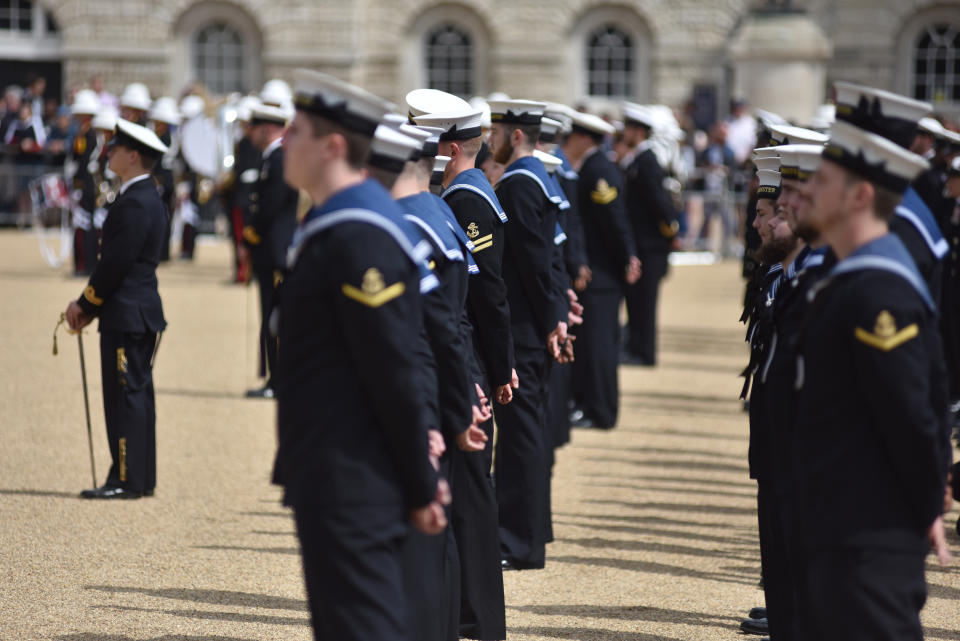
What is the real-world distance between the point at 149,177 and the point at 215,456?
6.31ft

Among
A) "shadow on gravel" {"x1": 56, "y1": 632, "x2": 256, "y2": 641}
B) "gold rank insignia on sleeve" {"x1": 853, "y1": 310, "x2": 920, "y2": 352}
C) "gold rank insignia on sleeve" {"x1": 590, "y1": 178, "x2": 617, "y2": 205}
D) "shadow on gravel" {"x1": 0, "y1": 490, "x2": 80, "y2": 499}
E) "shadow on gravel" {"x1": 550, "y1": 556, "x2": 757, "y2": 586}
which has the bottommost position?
"shadow on gravel" {"x1": 550, "y1": 556, "x2": 757, "y2": 586}

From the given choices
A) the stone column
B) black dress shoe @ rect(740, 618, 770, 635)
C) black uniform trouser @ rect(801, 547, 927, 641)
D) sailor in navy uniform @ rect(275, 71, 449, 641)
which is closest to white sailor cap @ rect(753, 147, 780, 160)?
black dress shoe @ rect(740, 618, 770, 635)

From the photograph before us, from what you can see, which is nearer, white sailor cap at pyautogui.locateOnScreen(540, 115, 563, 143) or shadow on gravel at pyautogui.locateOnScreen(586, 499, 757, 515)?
shadow on gravel at pyautogui.locateOnScreen(586, 499, 757, 515)

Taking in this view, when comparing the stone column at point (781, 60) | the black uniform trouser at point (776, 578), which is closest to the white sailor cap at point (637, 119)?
the black uniform trouser at point (776, 578)

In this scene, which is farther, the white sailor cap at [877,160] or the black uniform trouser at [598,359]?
the black uniform trouser at [598,359]

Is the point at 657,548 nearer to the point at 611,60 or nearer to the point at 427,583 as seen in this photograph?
the point at 427,583

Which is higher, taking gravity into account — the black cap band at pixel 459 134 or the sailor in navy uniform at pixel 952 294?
the black cap band at pixel 459 134

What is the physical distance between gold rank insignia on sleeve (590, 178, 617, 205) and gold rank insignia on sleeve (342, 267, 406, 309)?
282 inches

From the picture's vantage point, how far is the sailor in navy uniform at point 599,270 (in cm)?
1039

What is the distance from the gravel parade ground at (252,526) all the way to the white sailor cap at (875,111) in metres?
2.43

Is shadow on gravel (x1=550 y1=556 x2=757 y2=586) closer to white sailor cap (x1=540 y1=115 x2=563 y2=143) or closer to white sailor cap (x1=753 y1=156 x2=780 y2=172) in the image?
white sailor cap (x1=753 y1=156 x2=780 y2=172)

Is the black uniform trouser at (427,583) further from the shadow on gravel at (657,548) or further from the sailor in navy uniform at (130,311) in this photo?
the sailor in navy uniform at (130,311)

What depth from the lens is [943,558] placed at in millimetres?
3996

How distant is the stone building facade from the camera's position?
1281 inches
